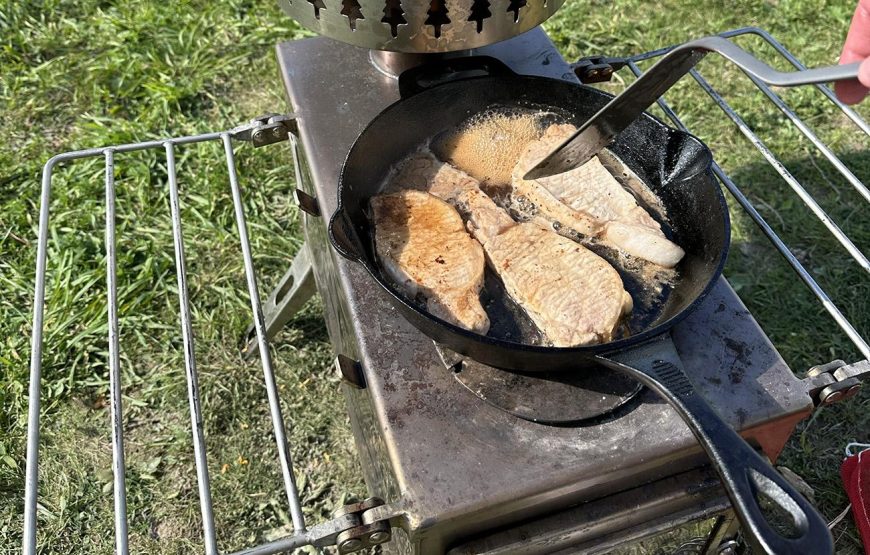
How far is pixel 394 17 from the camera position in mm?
1776

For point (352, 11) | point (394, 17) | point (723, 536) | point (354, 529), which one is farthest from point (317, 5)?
point (723, 536)

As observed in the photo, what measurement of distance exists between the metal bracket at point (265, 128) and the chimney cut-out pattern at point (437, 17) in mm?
605

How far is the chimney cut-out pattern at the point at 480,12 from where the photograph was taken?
1.76m

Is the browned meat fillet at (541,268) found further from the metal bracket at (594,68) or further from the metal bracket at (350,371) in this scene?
the metal bracket at (594,68)

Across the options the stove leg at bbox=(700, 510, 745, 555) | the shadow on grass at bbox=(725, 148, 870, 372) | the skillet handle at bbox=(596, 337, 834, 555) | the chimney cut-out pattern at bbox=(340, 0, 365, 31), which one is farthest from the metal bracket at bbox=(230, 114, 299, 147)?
the shadow on grass at bbox=(725, 148, 870, 372)

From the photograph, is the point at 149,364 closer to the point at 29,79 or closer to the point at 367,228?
the point at 367,228

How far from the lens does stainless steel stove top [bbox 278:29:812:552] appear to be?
1468 millimetres

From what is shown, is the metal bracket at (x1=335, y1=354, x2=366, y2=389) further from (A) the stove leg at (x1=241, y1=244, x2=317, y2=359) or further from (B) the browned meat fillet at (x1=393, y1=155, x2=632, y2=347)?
(A) the stove leg at (x1=241, y1=244, x2=317, y2=359)

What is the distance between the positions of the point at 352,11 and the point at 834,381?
4.98ft

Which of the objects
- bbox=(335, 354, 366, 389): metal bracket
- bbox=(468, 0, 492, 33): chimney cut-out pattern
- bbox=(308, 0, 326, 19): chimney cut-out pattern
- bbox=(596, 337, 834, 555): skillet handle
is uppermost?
bbox=(468, 0, 492, 33): chimney cut-out pattern

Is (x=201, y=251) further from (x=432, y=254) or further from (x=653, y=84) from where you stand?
(x=653, y=84)

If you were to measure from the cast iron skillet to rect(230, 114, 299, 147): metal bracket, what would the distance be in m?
0.38

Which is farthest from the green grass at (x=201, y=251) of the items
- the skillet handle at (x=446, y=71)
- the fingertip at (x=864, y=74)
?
the fingertip at (x=864, y=74)

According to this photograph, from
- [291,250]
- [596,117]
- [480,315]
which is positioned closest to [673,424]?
[480,315]
